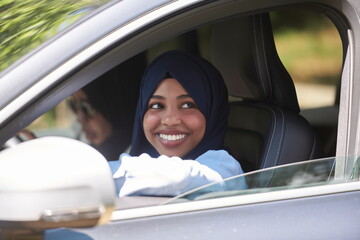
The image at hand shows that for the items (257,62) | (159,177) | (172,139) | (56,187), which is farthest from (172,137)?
(56,187)

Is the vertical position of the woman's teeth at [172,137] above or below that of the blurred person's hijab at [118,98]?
below

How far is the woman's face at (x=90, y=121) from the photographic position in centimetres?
464

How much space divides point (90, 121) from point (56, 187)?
10.4 feet

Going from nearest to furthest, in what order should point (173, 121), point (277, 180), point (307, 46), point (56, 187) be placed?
1. point (56, 187)
2. point (277, 180)
3. point (173, 121)
4. point (307, 46)

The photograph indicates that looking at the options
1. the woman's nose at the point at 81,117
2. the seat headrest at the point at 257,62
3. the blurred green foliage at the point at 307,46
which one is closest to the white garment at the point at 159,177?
the seat headrest at the point at 257,62

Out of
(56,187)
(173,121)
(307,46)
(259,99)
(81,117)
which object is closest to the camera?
(56,187)

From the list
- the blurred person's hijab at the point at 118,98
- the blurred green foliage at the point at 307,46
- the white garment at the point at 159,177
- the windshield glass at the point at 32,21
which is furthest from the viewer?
the blurred person's hijab at the point at 118,98

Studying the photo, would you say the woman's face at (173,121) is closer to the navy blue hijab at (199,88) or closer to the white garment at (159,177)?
the navy blue hijab at (199,88)

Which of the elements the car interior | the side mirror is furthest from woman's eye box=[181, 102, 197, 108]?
the side mirror

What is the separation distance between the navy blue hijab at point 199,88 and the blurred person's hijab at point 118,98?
1591 millimetres

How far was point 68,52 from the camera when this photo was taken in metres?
1.88

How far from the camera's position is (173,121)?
2.76m

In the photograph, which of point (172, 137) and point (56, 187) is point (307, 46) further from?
point (56, 187)

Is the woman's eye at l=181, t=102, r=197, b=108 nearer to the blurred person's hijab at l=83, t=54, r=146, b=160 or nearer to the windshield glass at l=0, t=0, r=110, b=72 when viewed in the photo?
the windshield glass at l=0, t=0, r=110, b=72
